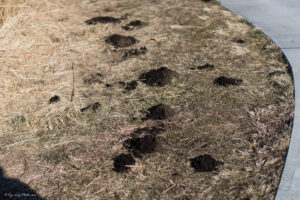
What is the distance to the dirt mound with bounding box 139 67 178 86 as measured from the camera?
4.36m

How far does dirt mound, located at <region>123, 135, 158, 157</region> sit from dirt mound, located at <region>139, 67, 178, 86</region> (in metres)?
1.09

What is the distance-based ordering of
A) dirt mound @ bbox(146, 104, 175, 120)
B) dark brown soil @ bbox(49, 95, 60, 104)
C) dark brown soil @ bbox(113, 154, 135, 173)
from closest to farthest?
dark brown soil @ bbox(113, 154, 135, 173), dirt mound @ bbox(146, 104, 175, 120), dark brown soil @ bbox(49, 95, 60, 104)

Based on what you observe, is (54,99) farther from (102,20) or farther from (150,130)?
(102,20)

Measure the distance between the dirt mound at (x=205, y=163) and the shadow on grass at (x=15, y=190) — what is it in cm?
136

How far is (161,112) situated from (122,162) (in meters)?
0.82

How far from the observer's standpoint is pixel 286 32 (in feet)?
17.2

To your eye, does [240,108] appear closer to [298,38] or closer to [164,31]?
[298,38]

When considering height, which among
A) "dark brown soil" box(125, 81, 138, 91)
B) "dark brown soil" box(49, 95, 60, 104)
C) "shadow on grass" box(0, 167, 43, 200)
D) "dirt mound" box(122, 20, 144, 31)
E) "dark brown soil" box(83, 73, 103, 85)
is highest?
"dirt mound" box(122, 20, 144, 31)

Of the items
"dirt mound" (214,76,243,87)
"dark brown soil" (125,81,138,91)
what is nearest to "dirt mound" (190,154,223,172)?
"dirt mound" (214,76,243,87)

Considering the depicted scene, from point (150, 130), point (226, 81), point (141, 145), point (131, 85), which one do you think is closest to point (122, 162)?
point (141, 145)

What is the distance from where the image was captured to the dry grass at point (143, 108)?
299cm

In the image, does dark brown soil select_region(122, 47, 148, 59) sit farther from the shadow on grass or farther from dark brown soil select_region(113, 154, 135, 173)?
the shadow on grass

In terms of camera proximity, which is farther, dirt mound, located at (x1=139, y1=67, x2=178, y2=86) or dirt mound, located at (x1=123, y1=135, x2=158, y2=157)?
dirt mound, located at (x1=139, y1=67, x2=178, y2=86)

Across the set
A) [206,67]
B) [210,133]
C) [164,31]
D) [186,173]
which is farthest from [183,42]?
[186,173]
